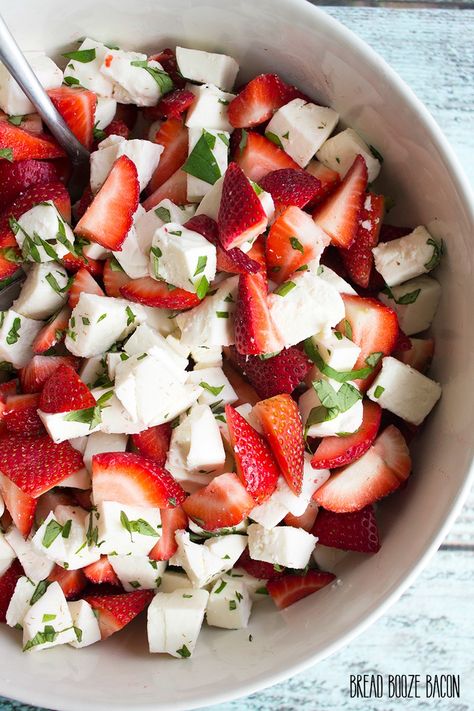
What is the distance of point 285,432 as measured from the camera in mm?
1265

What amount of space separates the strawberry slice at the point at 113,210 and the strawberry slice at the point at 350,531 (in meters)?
0.60

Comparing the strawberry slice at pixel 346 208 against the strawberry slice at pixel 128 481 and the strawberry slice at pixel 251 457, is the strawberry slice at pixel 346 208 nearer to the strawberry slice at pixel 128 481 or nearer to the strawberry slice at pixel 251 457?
the strawberry slice at pixel 251 457

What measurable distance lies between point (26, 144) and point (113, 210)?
0.64 ft

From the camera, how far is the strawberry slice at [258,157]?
1.36 meters

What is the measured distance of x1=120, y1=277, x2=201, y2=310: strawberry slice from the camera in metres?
1.30

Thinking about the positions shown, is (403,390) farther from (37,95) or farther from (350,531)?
(37,95)

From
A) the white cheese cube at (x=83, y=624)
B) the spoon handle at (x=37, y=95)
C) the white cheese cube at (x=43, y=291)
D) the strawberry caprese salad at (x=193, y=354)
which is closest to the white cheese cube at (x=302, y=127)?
the strawberry caprese salad at (x=193, y=354)

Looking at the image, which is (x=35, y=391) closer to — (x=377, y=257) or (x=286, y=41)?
(x=377, y=257)

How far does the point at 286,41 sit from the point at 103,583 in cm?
Answer: 100

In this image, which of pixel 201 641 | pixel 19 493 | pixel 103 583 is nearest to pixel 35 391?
pixel 19 493

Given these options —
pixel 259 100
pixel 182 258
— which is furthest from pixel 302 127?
pixel 182 258

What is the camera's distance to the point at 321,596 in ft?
4.37

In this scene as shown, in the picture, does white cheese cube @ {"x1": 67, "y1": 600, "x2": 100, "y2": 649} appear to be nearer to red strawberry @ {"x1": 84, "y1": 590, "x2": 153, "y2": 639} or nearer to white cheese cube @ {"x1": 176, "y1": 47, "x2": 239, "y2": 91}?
red strawberry @ {"x1": 84, "y1": 590, "x2": 153, "y2": 639}

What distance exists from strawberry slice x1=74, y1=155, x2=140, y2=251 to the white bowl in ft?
0.91
